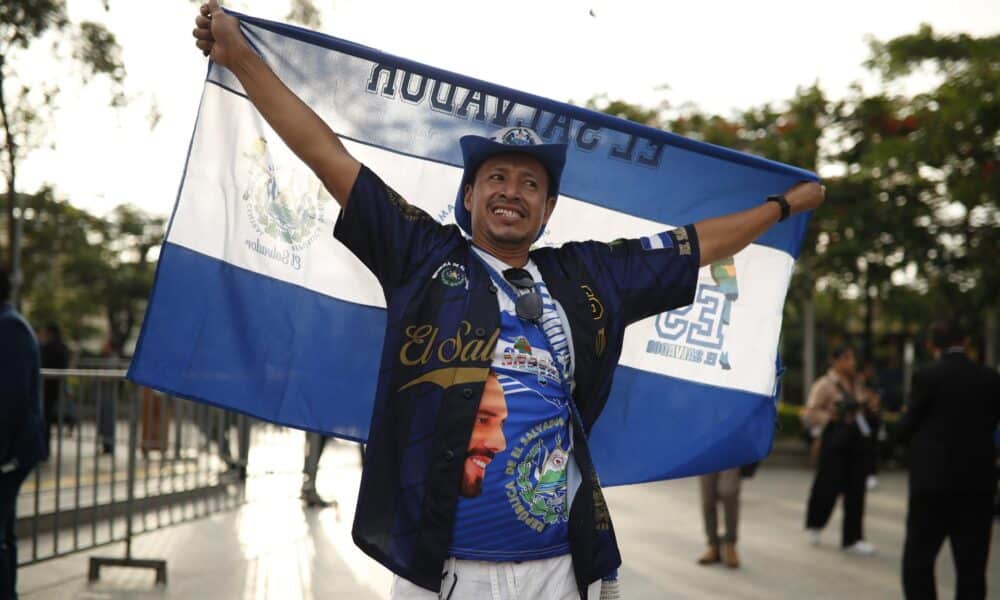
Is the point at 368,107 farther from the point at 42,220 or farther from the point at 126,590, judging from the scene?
the point at 42,220

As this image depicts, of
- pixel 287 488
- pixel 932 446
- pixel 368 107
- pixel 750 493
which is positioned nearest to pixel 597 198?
pixel 368 107

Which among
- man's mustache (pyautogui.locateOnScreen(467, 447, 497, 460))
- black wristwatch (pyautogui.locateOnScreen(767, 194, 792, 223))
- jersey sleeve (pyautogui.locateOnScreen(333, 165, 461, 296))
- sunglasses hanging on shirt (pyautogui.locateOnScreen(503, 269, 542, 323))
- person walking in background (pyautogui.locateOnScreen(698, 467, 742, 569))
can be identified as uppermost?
black wristwatch (pyautogui.locateOnScreen(767, 194, 792, 223))

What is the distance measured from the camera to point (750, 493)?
16203mm

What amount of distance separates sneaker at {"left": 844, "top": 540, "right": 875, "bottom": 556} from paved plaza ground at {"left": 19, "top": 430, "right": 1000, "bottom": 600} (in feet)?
0.36

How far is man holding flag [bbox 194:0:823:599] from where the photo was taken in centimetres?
312

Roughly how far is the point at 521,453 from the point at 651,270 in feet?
2.61

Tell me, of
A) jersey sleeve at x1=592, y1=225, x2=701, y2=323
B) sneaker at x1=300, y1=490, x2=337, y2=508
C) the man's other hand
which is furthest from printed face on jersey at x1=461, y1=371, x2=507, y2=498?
sneaker at x1=300, y1=490, x2=337, y2=508

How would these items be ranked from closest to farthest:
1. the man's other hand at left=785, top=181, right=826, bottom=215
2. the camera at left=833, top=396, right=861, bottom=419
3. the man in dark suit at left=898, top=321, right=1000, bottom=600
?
the man's other hand at left=785, top=181, right=826, bottom=215
the man in dark suit at left=898, top=321, right=1000, bottom=600
the camera at left=833, top=396, right=861, bottom=419

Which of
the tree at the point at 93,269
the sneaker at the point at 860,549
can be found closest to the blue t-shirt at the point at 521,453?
the sneaker at the point at 860,549

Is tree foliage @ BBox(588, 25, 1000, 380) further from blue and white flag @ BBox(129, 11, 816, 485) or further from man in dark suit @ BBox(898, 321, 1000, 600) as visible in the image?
blue and white flag @ BBox(129, 11, 816, 485)

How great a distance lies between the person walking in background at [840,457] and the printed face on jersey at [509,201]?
8447mm

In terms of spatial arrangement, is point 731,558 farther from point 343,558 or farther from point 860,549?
point 343,558

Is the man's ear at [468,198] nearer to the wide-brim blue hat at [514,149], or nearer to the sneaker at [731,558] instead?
the wide-brim blue hat at [514,149]

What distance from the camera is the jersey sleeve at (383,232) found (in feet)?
10.9
